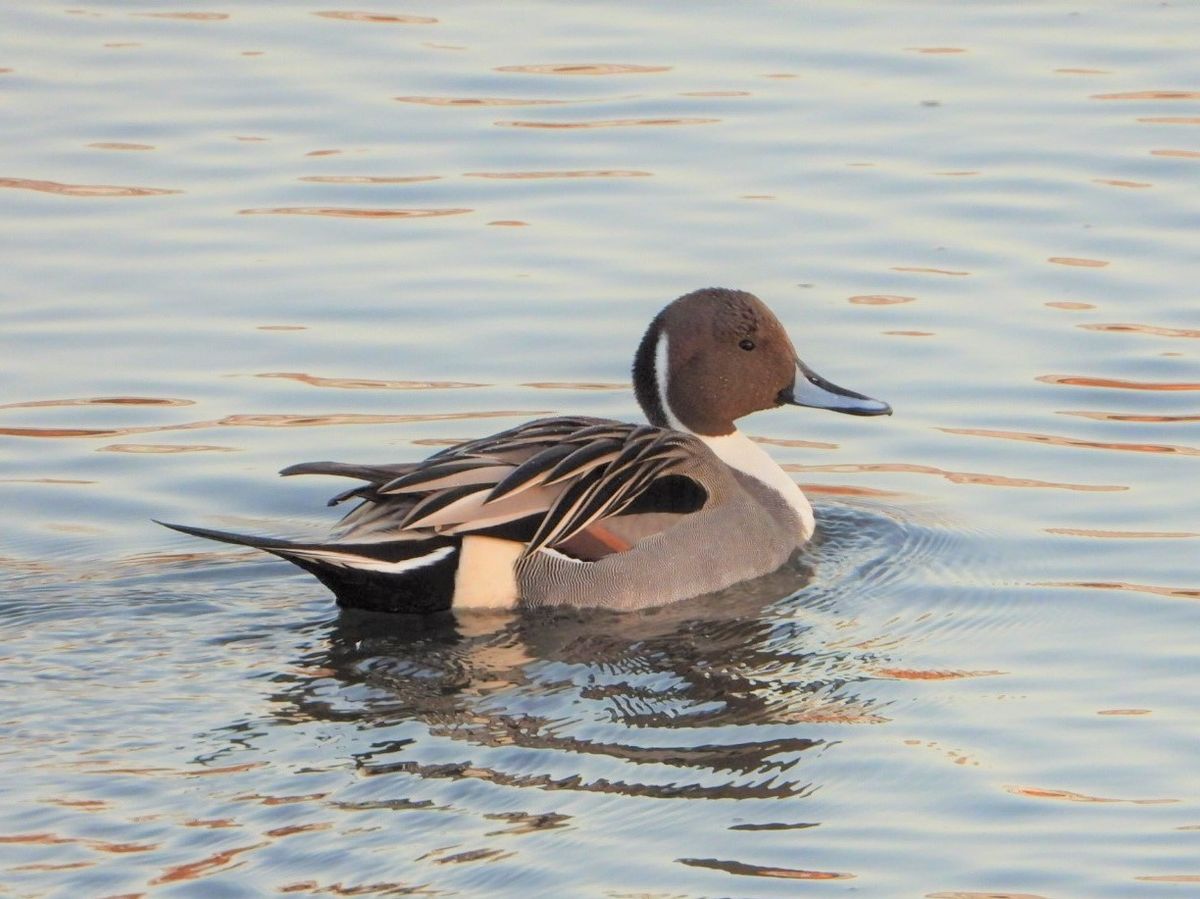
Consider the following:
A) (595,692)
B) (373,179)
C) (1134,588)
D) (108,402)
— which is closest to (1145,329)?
(1134,588)

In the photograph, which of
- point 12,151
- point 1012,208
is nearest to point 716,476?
point 1012,208

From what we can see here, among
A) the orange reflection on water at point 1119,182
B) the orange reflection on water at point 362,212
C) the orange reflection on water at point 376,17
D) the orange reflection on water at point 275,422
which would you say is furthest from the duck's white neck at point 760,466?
the orange reflection on water at point 376,17

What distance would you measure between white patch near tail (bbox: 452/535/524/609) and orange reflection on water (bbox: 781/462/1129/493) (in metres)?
1.71

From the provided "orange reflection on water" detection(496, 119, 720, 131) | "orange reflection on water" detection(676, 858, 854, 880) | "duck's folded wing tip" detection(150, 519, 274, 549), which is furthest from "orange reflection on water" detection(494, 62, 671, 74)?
"orange reflection on water" detection(676, 858, 854, 880)

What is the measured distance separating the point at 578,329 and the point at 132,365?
1747 mm

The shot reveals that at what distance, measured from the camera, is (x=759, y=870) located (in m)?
5.29

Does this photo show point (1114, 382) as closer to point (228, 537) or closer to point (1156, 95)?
point (1156, 95)

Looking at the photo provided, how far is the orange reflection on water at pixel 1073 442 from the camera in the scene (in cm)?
845

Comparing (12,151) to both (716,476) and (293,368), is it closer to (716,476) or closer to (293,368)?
(293,368)

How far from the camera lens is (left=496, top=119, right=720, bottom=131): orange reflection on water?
38.9 feet

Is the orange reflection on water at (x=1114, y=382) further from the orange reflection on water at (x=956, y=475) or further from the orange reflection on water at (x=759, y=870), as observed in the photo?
the orange reflection on water at (x=759, y=870)

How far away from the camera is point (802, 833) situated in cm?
551

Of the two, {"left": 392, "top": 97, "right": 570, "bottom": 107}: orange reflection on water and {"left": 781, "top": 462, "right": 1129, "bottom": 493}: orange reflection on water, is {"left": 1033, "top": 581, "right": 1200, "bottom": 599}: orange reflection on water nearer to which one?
{"left": 781, "top": 462, "right": 1129, "bottom": 493}: orange reflection on water

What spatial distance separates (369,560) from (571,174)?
4.59 m
